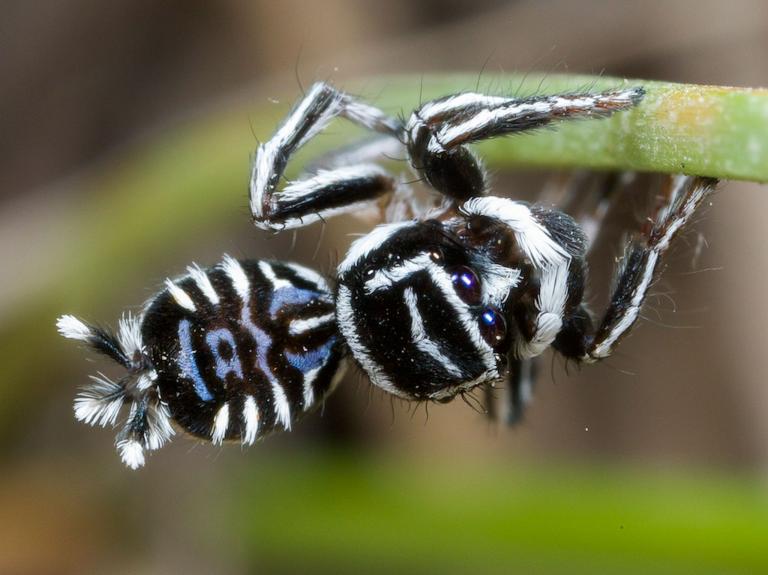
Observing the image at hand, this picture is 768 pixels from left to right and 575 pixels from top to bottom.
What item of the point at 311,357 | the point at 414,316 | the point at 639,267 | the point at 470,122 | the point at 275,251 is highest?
the point at 275,251

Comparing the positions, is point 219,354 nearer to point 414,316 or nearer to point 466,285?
point 414,316

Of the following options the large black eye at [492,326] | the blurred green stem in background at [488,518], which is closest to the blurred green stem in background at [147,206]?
the large black eye at [492,326]

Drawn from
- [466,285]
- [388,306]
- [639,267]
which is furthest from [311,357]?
[639,267]

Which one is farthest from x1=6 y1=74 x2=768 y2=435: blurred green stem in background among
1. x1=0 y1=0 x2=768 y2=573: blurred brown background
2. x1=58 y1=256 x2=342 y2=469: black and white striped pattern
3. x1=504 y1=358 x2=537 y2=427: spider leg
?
x1=504 y1=358 x2=537 y2=427: spider leg

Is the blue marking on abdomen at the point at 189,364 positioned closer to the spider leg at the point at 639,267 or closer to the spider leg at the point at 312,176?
the spider leg at the point at 312,176

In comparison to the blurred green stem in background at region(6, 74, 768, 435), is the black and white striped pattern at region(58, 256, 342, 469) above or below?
below

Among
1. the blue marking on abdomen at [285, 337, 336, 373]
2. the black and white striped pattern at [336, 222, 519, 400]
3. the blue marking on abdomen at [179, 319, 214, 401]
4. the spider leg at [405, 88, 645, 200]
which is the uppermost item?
the spider leg at [405, 88, 645, 200]

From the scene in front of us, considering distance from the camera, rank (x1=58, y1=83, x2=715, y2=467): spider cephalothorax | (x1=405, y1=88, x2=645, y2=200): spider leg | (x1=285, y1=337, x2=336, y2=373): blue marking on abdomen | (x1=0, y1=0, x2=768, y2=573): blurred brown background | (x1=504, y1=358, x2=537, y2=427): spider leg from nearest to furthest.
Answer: (x1=405, y1=88, x2=645, y2=200): spider leg < (x1=58, y1=83, x2=715, y2=467): spider cephalothorax < (x1=285, y1=337, x2=336, y2=373): blue marking on abdomen < (x1=504, y1=358, x2=537, y2=427): spider leg < (x1=0, y1=0, x2=768, y2=573): blurred brown background

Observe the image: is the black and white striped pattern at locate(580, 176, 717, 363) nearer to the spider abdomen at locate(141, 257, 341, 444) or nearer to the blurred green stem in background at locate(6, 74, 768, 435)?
the blurred green stem in background at locate(6, 74, 768, 435)
